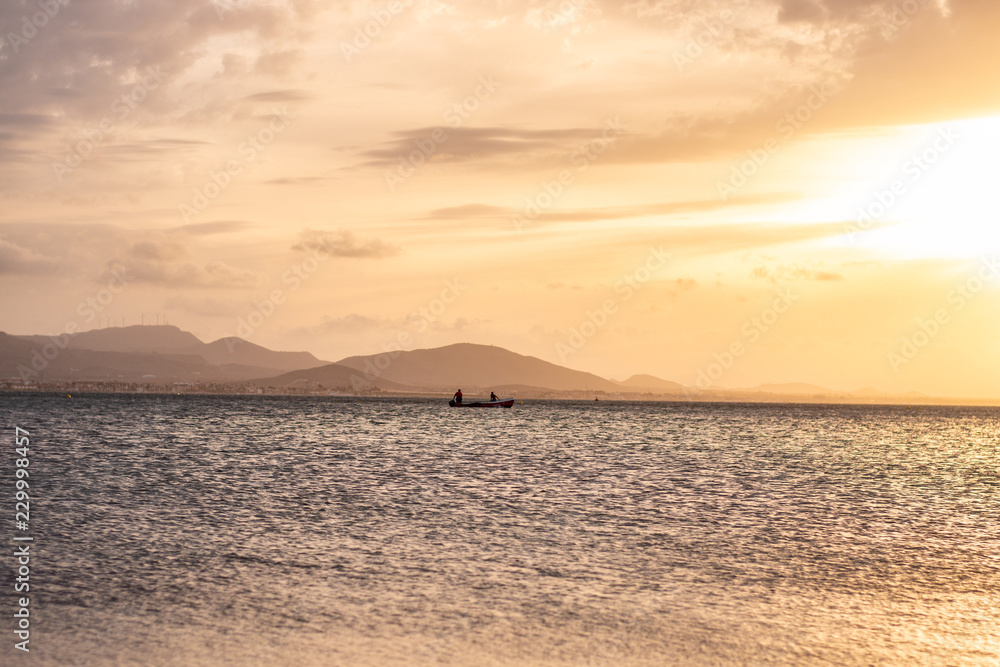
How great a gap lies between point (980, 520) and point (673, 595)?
22.4 m

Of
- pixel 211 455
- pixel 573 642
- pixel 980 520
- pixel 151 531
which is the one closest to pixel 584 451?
pixel 211 455

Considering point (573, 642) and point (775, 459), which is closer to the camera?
point (573, 642)

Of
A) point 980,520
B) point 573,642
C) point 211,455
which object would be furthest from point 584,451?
point 573,642

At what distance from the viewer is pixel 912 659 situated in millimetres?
16719

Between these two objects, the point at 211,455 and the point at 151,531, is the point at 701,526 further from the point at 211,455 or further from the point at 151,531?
the point at 211,455

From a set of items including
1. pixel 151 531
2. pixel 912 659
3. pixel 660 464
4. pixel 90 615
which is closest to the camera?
pixel 912 659

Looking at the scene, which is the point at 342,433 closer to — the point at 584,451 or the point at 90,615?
the point at 584,451

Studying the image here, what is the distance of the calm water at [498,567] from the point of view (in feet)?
56.5

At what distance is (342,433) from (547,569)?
7386 cm

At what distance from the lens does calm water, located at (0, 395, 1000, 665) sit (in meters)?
17.2

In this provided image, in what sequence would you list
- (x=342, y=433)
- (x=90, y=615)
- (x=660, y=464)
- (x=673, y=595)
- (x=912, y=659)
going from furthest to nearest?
(x=342, y=433), (x=660, y=464), (x=673, y=595), (x=90, y=615), (x=912, y=659)

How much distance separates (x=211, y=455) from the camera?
6294 cm

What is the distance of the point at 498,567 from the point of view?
2455 centimetres

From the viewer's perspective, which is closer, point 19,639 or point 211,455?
point 19,639
